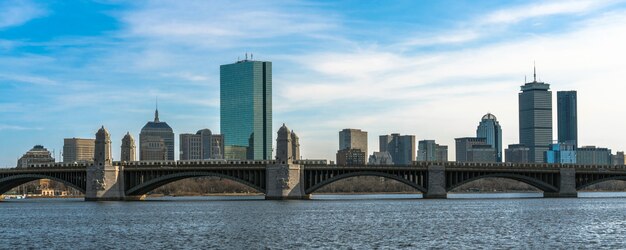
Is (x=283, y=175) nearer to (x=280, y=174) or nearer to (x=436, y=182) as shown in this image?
(x=280, y=174)

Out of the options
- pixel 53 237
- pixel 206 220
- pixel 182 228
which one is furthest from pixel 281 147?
pixel 53 237

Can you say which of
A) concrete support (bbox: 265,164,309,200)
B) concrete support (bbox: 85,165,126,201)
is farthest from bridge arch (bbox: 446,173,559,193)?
concrete support (bbox: 85,165,126,201)

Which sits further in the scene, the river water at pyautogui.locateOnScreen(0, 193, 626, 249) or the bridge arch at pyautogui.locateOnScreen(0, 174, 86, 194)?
the bridge arch at pyautogui.locateOnScreen(0, 174, 86, 194)

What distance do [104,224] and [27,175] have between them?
83260mm

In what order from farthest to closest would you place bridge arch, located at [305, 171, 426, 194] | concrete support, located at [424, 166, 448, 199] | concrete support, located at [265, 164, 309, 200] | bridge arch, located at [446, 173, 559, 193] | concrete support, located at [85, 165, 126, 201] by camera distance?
bridge arch, located at [446, 173, 559, 193] < concrete support, located at [424, 166, 448, 199] < concrete support, located at [85, 165, 126, 201] < bridge arch, located at [305, 171, 426, 194] < concrete support, located at [265, 164, 309, 200]

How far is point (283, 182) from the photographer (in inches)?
6654

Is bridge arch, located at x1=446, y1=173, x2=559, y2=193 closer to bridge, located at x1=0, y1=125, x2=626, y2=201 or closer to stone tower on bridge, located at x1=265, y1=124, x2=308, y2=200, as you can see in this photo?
bridge, located at x1=0, y1=125, x2=626, y2=201

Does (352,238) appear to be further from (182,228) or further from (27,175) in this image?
(27,175)

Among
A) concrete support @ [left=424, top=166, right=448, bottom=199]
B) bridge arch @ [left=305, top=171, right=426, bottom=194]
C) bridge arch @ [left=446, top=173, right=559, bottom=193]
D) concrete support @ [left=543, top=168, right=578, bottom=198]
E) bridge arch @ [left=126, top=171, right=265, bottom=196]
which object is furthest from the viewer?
concrete support @ [left=543, top=168, right=578, bottom=198]

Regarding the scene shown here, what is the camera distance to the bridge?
170 meters

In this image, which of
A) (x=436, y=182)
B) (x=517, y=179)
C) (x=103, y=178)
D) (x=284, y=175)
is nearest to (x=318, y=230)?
(x=284, y=175)

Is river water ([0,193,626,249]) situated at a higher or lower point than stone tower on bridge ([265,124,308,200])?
lower

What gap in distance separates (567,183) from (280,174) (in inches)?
2160

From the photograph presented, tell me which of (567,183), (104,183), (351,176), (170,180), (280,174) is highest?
(280,174)
